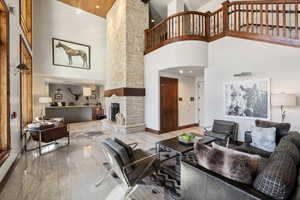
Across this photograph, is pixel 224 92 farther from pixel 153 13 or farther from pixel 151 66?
pixel 153 13

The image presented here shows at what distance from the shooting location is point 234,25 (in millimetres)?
4078

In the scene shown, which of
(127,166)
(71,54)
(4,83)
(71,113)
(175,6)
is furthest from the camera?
(71,113)

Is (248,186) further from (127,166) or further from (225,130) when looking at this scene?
(225,130)

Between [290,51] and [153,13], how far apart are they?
20.5ft

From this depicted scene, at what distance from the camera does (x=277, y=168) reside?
116cm

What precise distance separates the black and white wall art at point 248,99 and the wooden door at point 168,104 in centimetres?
224

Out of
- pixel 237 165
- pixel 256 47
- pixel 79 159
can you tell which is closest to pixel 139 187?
pixel 237 165

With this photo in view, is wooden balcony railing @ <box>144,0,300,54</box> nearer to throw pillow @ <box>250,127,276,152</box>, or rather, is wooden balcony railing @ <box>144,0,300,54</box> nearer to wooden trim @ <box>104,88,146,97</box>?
wooden trim @ <box>104,88,146,97</box>

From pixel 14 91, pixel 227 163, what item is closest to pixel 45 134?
pixel 14 91

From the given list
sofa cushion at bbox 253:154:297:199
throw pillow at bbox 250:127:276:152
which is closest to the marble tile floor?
sofa cushion at bbox 253:154:297:199

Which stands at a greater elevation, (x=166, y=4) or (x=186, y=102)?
(x=166, y=4)

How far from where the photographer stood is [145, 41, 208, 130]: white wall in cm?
461

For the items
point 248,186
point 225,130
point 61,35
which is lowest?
point 225,130

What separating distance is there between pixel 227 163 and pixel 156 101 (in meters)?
4.32
